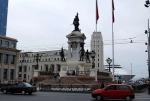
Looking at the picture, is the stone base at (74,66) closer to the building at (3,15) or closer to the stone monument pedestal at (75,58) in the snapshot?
the stone monument pedestal at (75,58)

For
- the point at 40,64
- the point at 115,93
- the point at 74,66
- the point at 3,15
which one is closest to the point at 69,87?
the point at 115,93

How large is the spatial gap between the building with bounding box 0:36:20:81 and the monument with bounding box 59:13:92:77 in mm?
39897

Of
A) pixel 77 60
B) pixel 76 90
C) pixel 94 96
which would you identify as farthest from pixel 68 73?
pixel 94 96

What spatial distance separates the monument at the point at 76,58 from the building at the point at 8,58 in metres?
39.9

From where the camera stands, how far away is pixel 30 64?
13188cm

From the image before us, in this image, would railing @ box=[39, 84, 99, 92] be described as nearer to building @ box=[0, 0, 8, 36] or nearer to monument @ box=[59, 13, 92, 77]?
monument @ box=[59, 13, 92, 77]

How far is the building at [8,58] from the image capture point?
88125 millimetres

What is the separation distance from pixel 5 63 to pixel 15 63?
476cm

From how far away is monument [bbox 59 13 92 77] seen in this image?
50.9 meters

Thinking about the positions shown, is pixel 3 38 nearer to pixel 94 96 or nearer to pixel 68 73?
pixel 68 73

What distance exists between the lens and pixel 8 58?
9200 centimetres

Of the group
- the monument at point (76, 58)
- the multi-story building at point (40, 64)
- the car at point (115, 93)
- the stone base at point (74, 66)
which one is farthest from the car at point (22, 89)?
the multi-story building at point (40, 64)

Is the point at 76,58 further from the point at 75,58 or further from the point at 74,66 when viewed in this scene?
the point at 74,66

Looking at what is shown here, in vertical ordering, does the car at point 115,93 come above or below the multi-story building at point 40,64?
below
